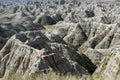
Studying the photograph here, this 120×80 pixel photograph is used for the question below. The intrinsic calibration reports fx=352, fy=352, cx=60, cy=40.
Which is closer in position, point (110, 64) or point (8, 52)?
point (110, 64)

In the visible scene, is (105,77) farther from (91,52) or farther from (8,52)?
(91,52)

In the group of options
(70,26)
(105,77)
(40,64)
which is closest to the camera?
(105,77)

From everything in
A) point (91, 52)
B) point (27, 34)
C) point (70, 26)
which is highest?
point (27, 34)

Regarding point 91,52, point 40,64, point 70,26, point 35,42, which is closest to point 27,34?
point 35,42

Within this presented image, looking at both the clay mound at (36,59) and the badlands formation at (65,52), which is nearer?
the badlands formation at (65,52)

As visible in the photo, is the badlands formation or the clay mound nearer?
the badlands formation

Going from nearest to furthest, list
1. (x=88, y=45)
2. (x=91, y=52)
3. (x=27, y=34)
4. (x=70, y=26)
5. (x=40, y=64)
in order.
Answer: (x=40, y=64) < (x=27, y=34) < (x=91, y=52) < (x=88, y=45) < (x=70, y=26)

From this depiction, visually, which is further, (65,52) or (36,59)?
(65,52)

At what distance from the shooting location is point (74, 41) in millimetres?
96062

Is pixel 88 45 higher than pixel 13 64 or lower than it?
lower

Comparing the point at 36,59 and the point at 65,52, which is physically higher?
the point at 36,59

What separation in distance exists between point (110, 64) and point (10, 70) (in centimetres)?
2899

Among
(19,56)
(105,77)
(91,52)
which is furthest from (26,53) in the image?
(105,77)

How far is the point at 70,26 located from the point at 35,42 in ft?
177
